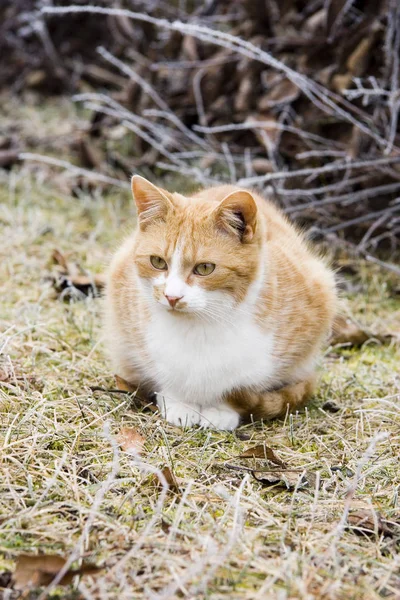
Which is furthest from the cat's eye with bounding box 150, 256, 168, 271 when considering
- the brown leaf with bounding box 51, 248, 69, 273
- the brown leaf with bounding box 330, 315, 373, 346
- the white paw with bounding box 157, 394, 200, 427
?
Answer: the brown leaf with bounding box 51, 248, 69, 273

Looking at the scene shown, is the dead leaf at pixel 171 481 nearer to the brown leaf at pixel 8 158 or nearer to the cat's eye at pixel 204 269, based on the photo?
the cat's eye at pixel 204 269

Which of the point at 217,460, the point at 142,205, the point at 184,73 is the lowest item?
the point at 217,460

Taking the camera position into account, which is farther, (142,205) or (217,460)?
(142,205)

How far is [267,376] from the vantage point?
2.31 meters

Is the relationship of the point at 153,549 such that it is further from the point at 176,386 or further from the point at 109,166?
the point at 109,166

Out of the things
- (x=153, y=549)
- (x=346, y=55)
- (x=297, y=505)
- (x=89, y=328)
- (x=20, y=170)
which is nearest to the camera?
(x=153, y=549)

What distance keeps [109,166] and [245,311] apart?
2.87 m

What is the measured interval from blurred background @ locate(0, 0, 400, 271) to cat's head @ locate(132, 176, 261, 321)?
90 centimetres

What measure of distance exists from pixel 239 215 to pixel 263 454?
28.2 inches


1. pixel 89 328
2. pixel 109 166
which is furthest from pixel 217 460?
pixel 109 166

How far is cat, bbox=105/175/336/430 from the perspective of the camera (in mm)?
2123

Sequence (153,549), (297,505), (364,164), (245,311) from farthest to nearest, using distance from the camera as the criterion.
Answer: (364,164)
(245,311)
(297,505)
(153,549)

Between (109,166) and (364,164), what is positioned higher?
(364,164)

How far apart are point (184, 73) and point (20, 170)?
1347 millimetres
